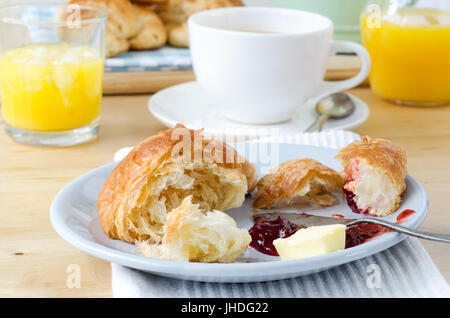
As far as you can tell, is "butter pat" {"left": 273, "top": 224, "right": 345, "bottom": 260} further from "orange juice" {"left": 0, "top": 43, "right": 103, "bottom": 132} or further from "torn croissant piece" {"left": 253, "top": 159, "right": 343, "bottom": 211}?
"orange juice" {"left": 0, "top": 43, "right": 103, "bottom": 132}

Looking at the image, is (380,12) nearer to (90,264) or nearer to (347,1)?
(347,1)

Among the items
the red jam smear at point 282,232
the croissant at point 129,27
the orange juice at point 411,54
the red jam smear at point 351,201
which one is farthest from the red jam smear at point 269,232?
the croissant at point 129,27

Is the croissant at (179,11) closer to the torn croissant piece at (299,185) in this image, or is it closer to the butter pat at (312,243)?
the torn croissant piece at (299,185)

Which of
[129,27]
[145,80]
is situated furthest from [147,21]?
[145,80]

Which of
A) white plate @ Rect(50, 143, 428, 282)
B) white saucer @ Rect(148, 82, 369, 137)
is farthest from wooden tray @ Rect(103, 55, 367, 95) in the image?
white plate @ Rect(50, 143, 428, 282)

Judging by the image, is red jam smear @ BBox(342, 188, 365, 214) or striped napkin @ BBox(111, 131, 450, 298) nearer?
striped napkin @ BBox(111, 131, 450, 298)

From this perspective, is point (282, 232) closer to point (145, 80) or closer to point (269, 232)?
point (269, 232)
